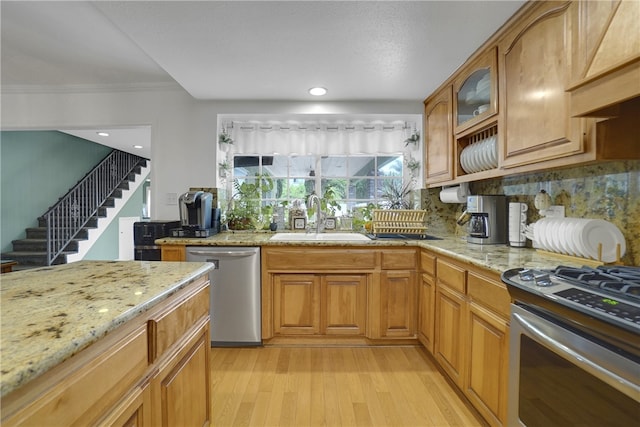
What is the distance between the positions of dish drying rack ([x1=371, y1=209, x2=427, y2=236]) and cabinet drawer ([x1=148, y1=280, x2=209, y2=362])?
1.78 m

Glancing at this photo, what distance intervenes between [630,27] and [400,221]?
6.56ft

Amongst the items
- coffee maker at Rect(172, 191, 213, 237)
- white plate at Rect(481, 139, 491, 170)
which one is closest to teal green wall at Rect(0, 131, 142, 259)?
coffee maker at Rect(172, 191, 213, 237)

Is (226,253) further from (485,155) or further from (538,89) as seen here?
(538,89)

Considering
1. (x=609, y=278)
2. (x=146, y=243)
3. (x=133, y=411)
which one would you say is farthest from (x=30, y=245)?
(x=609, y=278)

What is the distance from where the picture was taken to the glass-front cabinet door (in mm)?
2012

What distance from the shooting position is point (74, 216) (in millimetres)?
5695

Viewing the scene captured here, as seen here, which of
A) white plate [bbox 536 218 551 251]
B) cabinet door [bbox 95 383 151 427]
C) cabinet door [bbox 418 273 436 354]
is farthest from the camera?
cabinet door [bbox 418 273 436 354]

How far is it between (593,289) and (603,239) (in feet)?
2.18

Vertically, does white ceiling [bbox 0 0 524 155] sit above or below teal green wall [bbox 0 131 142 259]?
above

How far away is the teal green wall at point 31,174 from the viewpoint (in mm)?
4910

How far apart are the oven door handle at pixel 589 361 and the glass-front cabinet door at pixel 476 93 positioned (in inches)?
53.9

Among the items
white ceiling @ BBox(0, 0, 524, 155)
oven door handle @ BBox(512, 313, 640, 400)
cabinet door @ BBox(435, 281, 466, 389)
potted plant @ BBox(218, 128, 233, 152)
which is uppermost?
white ceiling @ BBox(0, 0, 524, 155)

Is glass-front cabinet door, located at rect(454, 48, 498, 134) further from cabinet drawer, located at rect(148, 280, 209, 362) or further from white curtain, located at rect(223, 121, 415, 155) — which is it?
cabinet drawer, located at rect(148, 280, 209, 362)

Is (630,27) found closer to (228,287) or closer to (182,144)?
(228,287)
